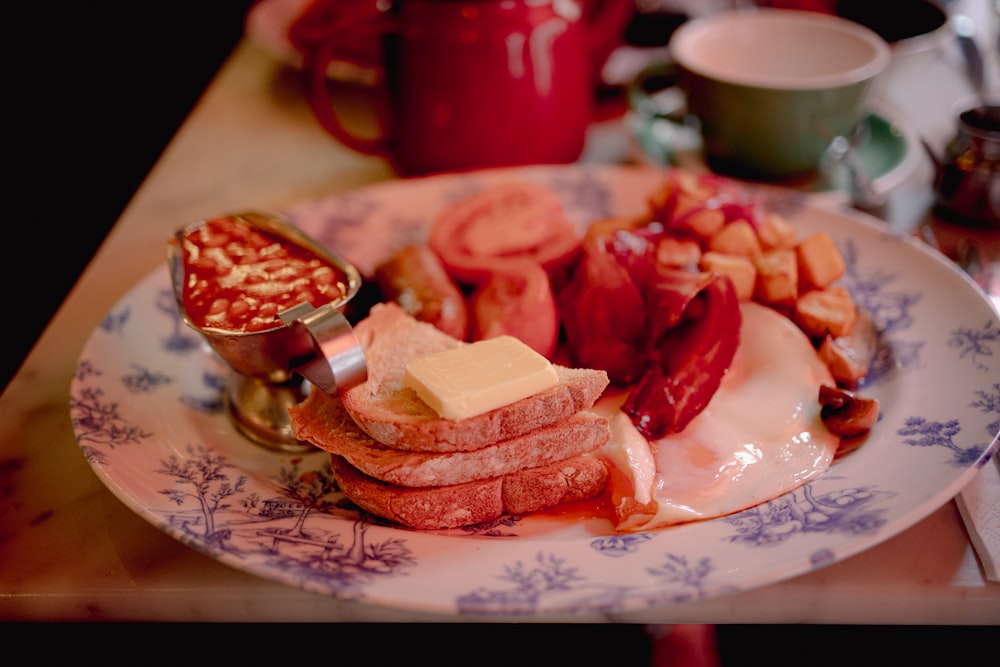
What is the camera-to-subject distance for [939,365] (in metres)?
1.28

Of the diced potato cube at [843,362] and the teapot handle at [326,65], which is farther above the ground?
the teapot handle at [326,65]

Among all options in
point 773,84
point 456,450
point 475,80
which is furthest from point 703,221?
point 456,450

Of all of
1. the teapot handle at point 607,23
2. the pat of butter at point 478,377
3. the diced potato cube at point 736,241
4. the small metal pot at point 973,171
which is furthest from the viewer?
the teapot handle at point 607,23

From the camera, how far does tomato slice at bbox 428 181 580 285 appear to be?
1.54m

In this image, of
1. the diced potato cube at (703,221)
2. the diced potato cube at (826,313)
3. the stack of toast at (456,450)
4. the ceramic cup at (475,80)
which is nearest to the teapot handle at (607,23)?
the ceramic cup at (475,80)

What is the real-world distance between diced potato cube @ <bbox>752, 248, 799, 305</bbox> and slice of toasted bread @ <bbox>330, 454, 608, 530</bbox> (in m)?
0.52

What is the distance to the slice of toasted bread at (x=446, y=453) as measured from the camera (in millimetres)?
1072

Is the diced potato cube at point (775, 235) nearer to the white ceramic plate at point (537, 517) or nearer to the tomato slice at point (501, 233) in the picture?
the white ceramic plate at point (537, 517)

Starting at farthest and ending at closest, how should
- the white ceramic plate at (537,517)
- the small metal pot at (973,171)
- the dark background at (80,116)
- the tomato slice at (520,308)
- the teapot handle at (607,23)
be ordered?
the dark background at (80,116) → the teapot handle at (607,23) → the small metal pot at (973,171) → the tomato slice at (520,308) → the white ceramic plate at (537,517)

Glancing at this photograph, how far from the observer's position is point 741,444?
1.19m

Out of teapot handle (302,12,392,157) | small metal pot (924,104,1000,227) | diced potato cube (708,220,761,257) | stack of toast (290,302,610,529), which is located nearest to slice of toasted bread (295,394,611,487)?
stack of toast (290,302,610,529)

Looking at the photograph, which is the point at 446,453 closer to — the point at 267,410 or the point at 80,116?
the point at 267,410

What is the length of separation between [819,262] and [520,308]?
0.56 m

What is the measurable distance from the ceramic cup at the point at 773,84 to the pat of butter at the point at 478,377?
3.39ft
